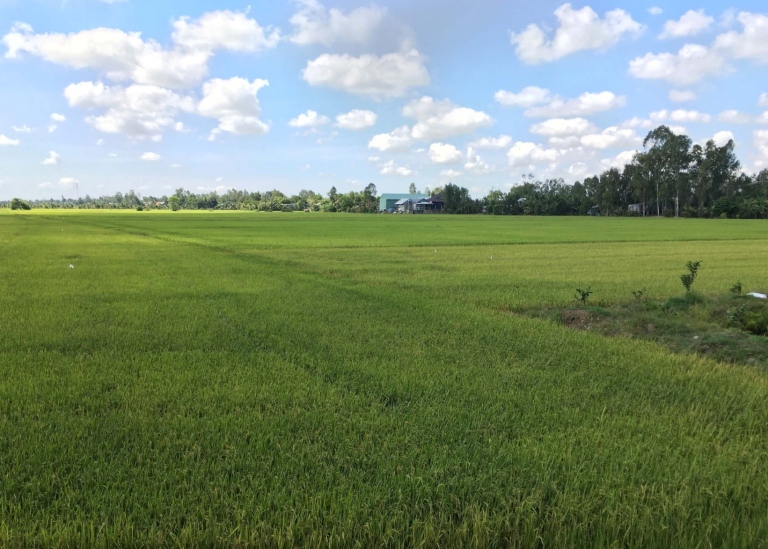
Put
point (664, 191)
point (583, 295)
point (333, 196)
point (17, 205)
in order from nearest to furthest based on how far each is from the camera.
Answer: point (583, 295) < point (664, 191) < point (17, 205) < point (333, 196)

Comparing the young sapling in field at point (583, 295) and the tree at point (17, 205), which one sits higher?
the tree at point (17, 205)

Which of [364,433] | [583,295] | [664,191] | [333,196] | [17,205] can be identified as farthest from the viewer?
[333,196]

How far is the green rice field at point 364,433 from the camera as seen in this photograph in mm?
2939

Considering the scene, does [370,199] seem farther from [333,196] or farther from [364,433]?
[364,433]

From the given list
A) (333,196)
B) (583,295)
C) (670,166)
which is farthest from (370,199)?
(583,295)

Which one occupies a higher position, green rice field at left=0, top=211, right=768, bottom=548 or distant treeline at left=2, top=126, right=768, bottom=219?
distant treeline at left=2, top=126, right=768, bottom=219

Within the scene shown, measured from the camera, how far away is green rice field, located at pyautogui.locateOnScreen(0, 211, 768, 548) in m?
2.94

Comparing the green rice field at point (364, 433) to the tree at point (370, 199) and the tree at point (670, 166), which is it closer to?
the tree at point (670, 166)

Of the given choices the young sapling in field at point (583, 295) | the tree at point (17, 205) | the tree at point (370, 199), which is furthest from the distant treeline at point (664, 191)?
the tree at point (17, 205)

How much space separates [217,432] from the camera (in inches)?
158

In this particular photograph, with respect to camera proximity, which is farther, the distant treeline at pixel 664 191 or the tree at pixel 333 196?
the tree at pixel 333 196

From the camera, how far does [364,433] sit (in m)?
4.09

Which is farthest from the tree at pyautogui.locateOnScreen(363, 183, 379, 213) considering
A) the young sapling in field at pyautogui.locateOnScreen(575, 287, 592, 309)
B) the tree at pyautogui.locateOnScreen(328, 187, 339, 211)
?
the young sapling in field at pyautogui.locateOnScreen(575, 287, 592, 309)

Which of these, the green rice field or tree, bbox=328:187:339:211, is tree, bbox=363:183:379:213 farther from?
the green rice field
